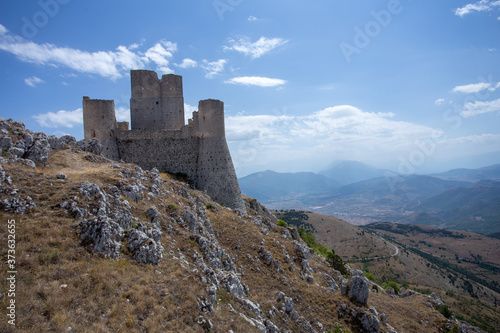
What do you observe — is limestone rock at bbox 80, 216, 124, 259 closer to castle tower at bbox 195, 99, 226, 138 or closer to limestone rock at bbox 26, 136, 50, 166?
limestone rock at bbox 26, 136, 50, 166

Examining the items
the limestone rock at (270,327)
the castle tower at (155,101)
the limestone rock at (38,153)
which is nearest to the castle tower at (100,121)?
the castle tower at (155,101)

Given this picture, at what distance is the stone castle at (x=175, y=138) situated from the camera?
32.4 m

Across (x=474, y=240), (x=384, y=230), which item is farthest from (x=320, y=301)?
(x=474, y=240)

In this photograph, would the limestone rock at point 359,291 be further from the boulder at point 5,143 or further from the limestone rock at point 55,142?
the boulder at point 5,143

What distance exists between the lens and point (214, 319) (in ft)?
38.5

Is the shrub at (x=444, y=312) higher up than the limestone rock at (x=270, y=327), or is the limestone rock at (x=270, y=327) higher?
the limestone rock at (x=270, y=327)

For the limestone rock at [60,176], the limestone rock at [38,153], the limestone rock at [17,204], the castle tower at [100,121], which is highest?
the castle tower at [100,121]

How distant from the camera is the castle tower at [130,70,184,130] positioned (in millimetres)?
33406

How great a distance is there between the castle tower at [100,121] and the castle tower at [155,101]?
3548 millimetres

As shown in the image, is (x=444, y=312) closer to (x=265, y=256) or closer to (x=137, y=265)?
(x=265, y=256)

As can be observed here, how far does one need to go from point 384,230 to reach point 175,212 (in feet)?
590
